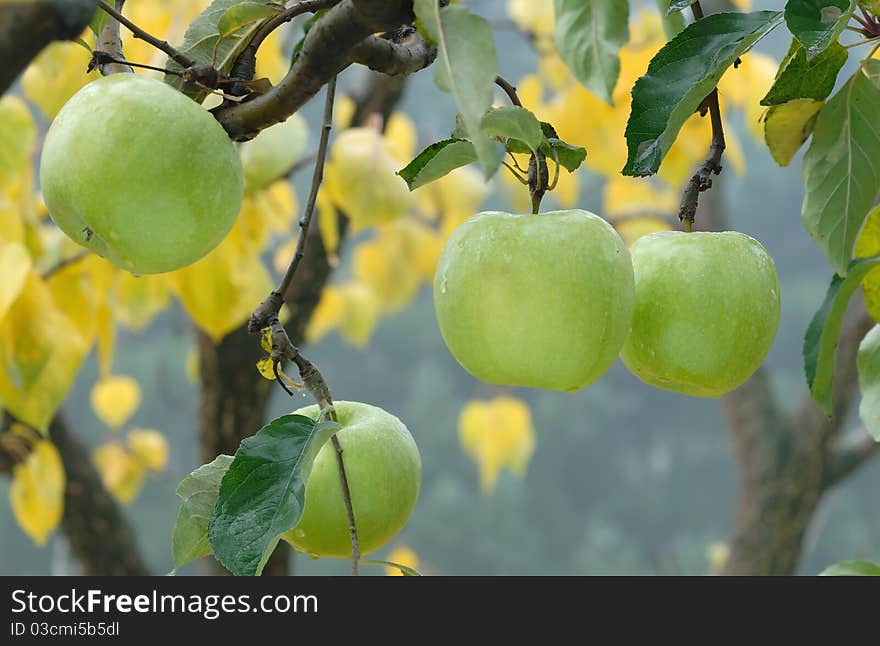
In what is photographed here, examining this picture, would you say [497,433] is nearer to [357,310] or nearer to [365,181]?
[357,310]

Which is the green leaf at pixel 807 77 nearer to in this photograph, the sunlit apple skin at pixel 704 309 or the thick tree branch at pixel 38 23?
the sunlit apple skin at pixel 704 309

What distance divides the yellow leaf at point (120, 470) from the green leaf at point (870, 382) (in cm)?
166

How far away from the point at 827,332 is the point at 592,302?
0.08 m

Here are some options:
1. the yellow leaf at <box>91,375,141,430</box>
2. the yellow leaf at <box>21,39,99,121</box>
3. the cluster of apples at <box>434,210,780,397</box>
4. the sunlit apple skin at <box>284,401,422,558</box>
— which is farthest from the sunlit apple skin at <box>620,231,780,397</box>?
the yellow leaf at <box>91,375,141,430</box>

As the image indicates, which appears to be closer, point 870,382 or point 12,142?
point 870,382

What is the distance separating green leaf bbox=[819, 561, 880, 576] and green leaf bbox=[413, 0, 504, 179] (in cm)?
32

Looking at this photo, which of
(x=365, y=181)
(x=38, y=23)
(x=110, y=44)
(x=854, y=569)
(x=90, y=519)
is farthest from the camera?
(x=90, y=519)

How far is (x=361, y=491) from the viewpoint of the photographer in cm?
38

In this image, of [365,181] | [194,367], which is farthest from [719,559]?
[365,181]

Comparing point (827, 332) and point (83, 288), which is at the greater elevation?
point (83, 288)

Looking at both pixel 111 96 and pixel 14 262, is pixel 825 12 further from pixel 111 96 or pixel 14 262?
pixel 14 262

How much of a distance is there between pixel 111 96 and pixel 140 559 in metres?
1.12

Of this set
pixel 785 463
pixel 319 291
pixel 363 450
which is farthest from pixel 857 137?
pixel 785 463

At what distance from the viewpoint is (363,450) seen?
1.25 ft
